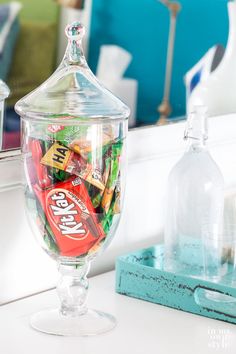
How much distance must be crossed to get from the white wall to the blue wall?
34.5 inches

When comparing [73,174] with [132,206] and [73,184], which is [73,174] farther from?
[132,206]

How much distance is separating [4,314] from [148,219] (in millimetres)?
329

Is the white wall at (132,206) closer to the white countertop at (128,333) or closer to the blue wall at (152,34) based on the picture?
the white countertop at (128,333)

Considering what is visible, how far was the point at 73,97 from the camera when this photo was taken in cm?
108

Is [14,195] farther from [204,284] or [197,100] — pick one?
[197,100]

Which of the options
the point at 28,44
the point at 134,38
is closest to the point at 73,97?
the point at 28,44

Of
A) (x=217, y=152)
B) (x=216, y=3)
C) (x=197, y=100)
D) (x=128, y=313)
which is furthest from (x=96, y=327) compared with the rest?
(x=216, y=3)

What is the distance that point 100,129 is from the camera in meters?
1.05

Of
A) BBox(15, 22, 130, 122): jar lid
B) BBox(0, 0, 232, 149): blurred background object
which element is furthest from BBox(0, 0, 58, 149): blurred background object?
BBox(15, 22, 130, 122): jar lid

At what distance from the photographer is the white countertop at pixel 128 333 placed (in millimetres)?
1006

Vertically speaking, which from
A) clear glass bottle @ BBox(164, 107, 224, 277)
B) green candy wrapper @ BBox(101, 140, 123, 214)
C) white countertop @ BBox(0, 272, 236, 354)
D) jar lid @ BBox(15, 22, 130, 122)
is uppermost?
jar lid @ BBox(15, 22, 130, 122)

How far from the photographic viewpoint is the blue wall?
238 centimetres

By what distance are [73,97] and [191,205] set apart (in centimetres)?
27

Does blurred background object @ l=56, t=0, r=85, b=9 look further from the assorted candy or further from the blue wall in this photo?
the assorted candy
